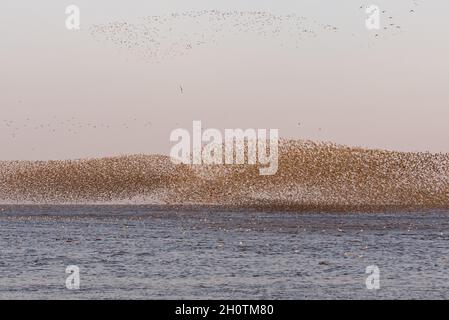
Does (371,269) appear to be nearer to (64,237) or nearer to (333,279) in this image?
(333,279)

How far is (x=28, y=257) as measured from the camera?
49.4 metres

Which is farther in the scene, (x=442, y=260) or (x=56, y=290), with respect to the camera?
(x=442, y=260)

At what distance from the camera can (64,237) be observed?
223ft

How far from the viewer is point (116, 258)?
4875cm
